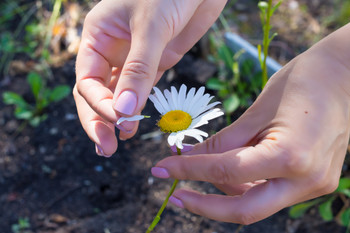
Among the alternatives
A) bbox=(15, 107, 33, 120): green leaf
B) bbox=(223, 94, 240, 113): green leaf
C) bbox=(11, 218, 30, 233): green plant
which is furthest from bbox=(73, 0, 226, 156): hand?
bbox=(15, 107, 33, 120): green leaf

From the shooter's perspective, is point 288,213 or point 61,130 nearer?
point 288,213

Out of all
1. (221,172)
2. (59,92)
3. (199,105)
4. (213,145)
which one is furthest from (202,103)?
(59,92)

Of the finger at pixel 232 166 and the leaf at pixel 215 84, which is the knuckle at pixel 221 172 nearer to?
the finger at pixel 232 166

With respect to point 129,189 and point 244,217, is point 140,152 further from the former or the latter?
point 244,217

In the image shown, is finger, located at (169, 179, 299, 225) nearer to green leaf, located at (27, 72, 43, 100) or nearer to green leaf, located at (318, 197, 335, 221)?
green leaf, located at (318, 197, 335, 221)

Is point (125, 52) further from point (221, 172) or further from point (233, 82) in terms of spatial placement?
point (233, 82)

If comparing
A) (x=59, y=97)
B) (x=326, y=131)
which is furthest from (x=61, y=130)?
(x=326, y=131)
